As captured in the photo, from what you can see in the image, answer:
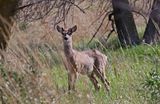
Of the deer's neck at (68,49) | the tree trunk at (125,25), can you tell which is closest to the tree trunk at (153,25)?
the tree trunk at (125,25)

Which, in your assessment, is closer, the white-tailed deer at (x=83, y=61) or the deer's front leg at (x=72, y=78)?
the deer's front leg at (x=72, y=78)

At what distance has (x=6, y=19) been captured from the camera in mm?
7441

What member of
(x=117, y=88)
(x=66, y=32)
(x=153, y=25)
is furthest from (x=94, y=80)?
(x=153, y=25)

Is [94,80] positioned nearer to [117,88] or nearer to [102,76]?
[102,76]

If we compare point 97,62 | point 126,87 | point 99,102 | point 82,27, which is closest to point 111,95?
point 126,87

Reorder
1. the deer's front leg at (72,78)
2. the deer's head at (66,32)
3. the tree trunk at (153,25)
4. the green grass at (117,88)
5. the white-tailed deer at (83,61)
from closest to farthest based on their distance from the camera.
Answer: the green grass at (117,88) → the deer's front leg at (72,78) → the white-tailed deer at (83,61) → the deer's head at (66,32) → the tree trunk at (153,25)

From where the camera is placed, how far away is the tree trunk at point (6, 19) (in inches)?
284

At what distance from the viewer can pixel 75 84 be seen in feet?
29.3

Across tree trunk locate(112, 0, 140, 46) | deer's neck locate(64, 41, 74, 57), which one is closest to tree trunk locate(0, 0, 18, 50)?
deer's neck locate(64, 41, 74, 57)

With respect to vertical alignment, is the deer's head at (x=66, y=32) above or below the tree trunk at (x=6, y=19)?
below

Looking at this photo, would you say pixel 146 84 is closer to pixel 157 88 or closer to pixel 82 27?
pixel 157 88

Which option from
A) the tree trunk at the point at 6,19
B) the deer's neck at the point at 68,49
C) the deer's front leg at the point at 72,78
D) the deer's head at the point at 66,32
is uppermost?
the tree trunk at the point at 6,19

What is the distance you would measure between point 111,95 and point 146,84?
4.26 feet

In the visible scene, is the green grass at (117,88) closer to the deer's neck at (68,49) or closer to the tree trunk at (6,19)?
the deer's neck at (68,49)
